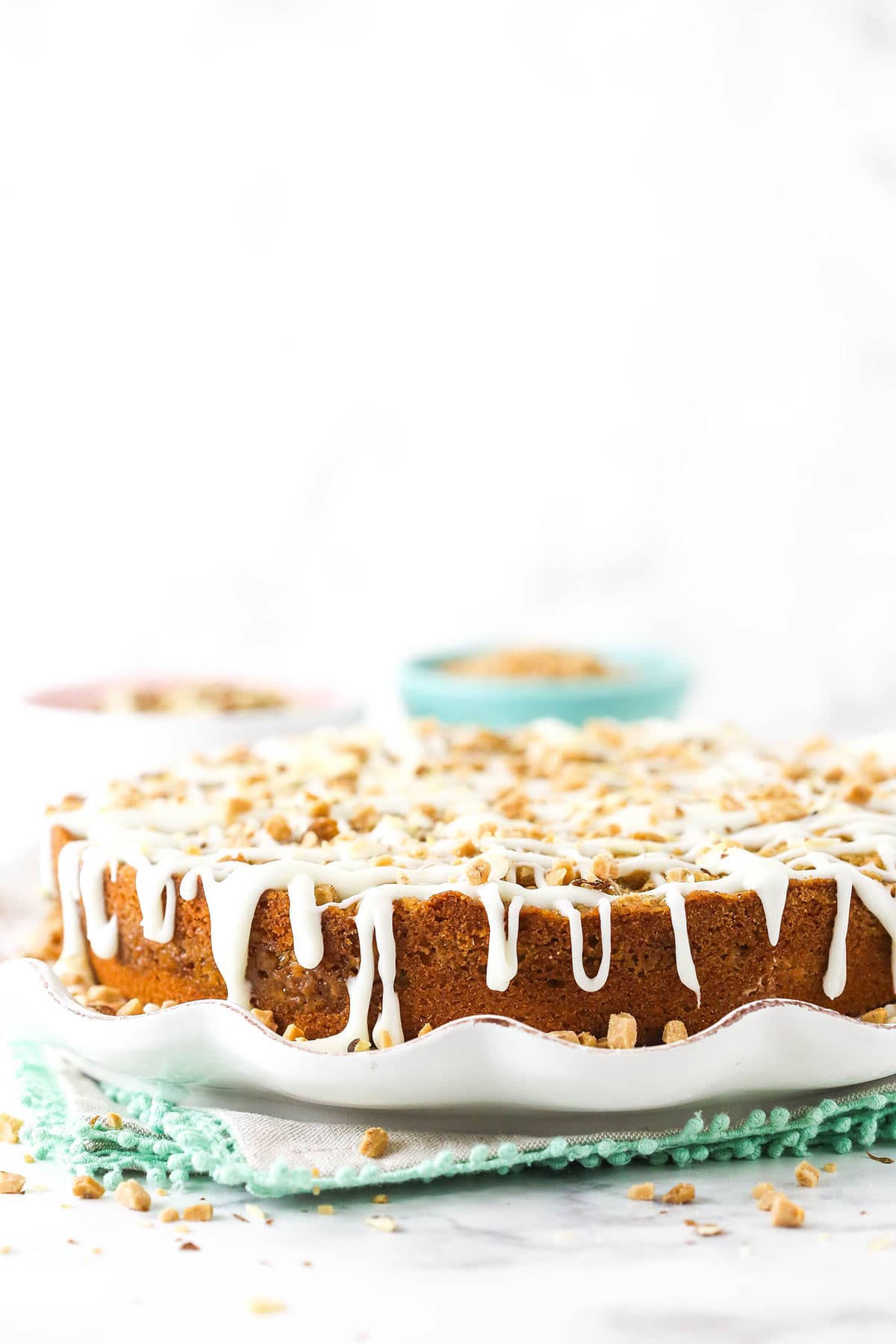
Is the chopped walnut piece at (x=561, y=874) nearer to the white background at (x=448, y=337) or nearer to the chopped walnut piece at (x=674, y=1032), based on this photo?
the chopped walnut piece at (x=674, y=1032)

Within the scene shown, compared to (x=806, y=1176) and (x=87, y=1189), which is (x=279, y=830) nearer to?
(x=87, y=1189)

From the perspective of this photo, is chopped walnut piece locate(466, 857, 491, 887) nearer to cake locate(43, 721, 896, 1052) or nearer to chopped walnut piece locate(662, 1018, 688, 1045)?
cake locate(43, 721, 896, 1052)

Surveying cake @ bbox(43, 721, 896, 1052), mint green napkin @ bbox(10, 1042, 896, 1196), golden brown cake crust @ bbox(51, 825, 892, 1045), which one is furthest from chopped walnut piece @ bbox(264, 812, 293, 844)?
mint green napkin @ bbox(10, 1042, 896, 1196)

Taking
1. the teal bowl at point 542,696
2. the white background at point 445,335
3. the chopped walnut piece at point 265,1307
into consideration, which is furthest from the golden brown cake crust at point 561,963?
the white background at point 445,335

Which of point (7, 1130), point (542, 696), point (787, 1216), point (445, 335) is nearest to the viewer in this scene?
point (787, 1216)

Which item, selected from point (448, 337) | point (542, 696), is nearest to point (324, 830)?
point (542, 696)

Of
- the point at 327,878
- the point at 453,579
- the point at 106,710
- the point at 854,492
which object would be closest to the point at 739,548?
the point at 854,492

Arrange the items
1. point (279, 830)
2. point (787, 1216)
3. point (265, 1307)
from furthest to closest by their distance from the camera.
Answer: point (279, 830), point (787, 1216), point (265, 1307)
